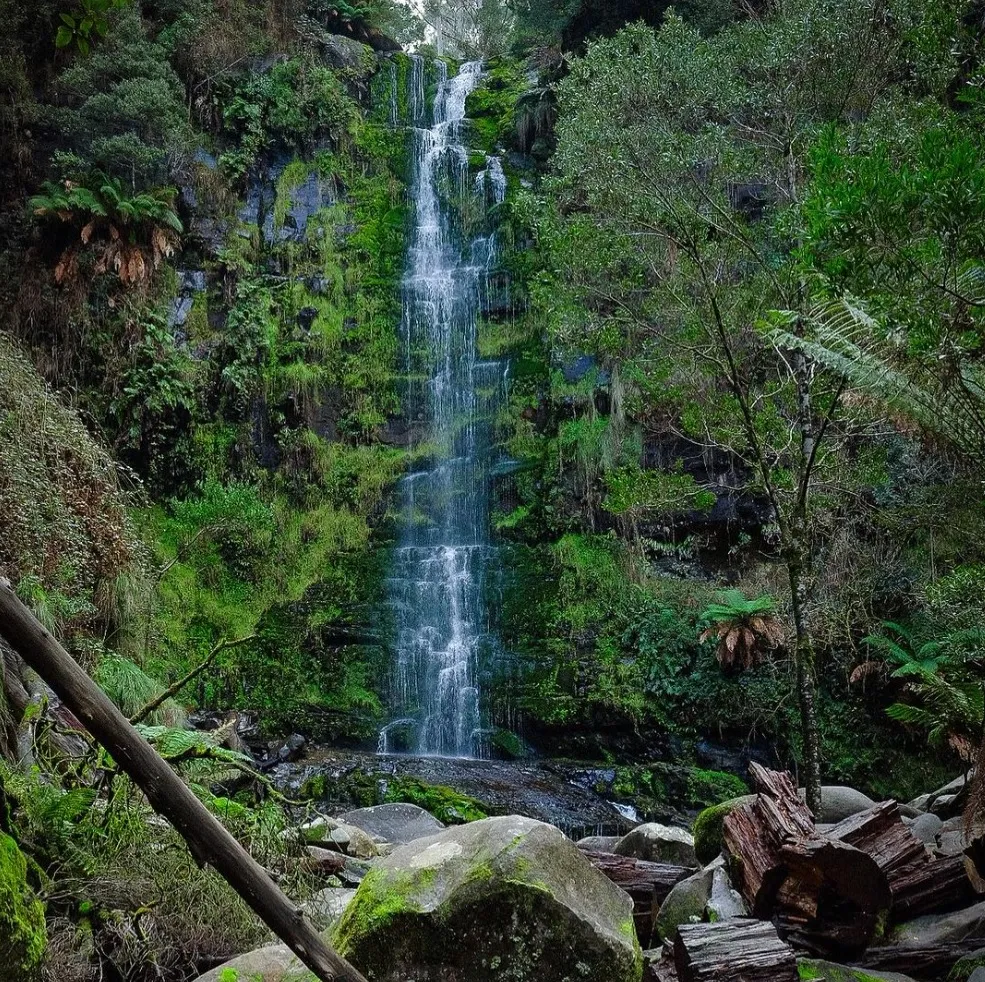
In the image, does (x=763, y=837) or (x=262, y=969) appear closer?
(x=262, y=969)

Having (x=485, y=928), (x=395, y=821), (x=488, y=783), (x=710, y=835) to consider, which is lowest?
(x=488, y=783)

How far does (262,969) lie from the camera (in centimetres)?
305

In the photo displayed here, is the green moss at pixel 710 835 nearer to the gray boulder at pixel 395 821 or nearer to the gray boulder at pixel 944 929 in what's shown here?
the gray boulder at pixel 944 929

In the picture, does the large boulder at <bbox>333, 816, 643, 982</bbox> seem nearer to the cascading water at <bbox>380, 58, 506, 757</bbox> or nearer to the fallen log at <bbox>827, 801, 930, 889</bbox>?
the fallen log at <bbox>827, 801, 930, 889</bbox>

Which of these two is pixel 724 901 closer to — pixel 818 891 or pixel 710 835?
pixel 818 891

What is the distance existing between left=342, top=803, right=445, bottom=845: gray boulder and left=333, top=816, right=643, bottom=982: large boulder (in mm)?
5220

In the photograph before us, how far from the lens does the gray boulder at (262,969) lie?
115 inches

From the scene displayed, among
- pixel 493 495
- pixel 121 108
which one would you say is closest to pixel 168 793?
pixel 493 495

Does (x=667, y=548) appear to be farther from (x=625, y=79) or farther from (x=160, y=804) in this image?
(x=160, y=804)

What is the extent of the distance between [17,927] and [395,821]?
273 inches

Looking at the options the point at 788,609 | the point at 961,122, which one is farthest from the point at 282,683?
A: the point at 961,122

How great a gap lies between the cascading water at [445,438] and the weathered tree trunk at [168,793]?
36.5 ft

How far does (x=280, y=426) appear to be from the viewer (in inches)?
588

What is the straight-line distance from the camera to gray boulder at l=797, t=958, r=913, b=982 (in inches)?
121
